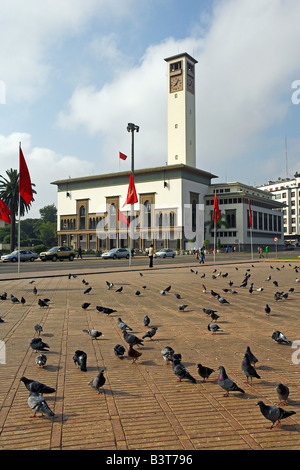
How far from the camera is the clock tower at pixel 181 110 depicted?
279ft

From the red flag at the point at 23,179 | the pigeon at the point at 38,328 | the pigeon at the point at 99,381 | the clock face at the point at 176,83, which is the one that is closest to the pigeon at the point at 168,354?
the pigeon at the point at 99,381

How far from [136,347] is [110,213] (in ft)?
268

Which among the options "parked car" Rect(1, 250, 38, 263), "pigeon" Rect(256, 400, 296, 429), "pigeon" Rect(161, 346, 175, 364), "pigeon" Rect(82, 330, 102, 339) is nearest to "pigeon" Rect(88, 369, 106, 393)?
"pigeon" Rect(161, 346, 175, 364)

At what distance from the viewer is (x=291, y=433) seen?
3.63 metres

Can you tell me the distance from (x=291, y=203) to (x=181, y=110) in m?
53.1

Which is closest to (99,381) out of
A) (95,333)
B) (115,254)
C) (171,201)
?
(95,333)

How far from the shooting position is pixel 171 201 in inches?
Answer: 3098

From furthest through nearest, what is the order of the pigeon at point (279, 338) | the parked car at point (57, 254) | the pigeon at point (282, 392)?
the parked car at point (57, 254)
the pigeon at point (279, 338)
the pigeon at point (282, 392)

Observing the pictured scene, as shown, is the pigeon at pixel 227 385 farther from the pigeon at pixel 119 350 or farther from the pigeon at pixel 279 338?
the pigeon at pixel 279 338

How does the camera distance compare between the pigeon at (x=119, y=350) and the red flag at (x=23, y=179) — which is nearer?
the pigeon at (x=119, y=350)

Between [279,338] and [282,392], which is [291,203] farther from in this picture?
[282,392]

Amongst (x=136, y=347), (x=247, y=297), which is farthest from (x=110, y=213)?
(x=136, y=347)

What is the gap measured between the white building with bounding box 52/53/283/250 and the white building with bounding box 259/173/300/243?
23.4 meters

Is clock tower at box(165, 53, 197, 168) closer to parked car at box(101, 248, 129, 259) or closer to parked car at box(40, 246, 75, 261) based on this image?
parked car at box(101, 248, 129, 259)
